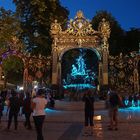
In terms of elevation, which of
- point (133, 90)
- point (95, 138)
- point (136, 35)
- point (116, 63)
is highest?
point (136, 35)

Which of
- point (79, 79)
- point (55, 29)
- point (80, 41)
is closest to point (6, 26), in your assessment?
point (55, 29)

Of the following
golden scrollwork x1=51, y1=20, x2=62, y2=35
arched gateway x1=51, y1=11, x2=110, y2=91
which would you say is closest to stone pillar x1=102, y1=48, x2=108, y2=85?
arched gateway x1=51, y1=11, x2=110, y2=91

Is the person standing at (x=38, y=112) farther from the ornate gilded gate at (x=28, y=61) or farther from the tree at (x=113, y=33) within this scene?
the tree at (x=113, y=33)

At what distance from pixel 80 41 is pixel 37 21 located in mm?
11726

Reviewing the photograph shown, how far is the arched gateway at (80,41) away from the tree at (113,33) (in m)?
14.8

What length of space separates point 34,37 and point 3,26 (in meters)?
17.1

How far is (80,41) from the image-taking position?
35031mm

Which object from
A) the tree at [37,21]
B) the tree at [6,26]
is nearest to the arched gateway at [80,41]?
the tree at [6,26]

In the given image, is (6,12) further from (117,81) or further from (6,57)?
(117,81)

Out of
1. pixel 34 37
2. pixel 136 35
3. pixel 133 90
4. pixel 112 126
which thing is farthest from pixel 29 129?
pixel 136 35

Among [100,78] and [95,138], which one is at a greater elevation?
[100,78]

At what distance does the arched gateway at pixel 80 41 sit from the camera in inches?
1371

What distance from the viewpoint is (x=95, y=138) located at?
12.8 meters

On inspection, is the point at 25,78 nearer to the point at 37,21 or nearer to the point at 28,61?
the point at 28,61
